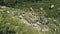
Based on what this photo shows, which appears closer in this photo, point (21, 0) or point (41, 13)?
point (41, 13)

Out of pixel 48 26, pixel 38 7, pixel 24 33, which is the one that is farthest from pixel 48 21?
pixel 24 33

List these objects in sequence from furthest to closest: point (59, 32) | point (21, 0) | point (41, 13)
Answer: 1. point (21, 0)
2. point (41, 13)
3. point (59, 32)

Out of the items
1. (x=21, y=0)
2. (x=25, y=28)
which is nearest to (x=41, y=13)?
(x=21, y=0)

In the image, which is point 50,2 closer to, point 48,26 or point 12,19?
point 48,26

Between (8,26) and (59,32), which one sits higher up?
(8,26)

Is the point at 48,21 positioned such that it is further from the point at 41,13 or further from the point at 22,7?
the point at 22,7

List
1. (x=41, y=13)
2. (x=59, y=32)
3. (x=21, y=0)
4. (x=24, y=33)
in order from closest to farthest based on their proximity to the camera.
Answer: (x=24, y=33) < (x=59, y=32) < (x=41, y=13) < (x=21, y=0)

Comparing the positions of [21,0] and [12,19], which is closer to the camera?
[12,19]

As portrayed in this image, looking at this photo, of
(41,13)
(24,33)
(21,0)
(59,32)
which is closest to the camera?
(24,33)

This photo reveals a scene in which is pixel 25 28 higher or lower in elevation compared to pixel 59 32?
higher
